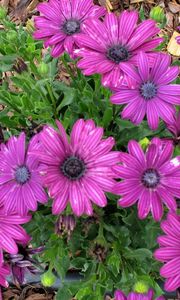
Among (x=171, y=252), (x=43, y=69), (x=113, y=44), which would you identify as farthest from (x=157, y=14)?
(x=171, y=252)

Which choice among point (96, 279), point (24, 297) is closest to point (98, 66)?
point (96, 279)

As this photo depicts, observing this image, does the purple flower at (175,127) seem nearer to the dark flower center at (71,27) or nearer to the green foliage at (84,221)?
the green foliage at (84,221)

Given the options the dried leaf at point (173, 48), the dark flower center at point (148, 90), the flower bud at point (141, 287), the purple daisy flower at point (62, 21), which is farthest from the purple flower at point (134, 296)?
the dried leaf at point (173, 48)

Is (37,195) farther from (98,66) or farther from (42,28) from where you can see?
(42,28)

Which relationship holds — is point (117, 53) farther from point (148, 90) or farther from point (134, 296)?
point (134, 296)

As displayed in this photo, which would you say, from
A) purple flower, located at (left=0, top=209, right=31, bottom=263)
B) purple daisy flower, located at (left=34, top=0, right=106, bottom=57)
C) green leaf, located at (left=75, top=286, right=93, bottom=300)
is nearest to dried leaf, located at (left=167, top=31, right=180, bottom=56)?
purple daisy flower, located at (left=34, top=0, right=106, bottom=57)

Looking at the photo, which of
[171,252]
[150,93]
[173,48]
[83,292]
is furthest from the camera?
[173,48]
